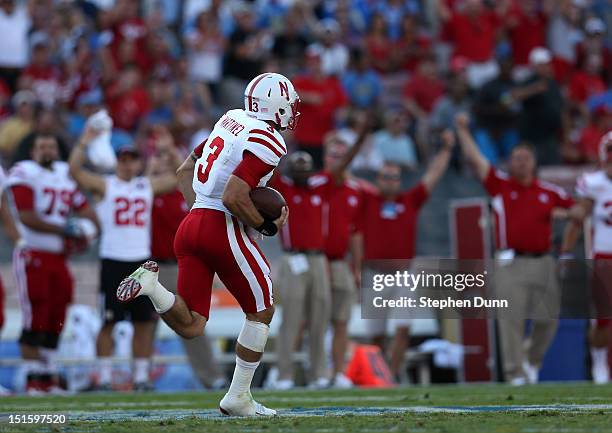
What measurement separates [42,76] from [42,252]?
4.15 m

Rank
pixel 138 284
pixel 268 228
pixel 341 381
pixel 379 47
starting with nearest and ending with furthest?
1. pixel 138 284
2. pixel 268 228
3. pixel 341 381
4. pixel 379 47

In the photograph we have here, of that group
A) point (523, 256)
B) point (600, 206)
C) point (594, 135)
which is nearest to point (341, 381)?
point (523, 256)

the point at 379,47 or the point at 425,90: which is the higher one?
the point at 379,47

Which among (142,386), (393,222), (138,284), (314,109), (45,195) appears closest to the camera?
(138,284)

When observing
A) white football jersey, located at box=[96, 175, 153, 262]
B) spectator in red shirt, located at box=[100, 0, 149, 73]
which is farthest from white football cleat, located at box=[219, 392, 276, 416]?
spectator in red shirt, located at box=[100, 0, 149, 73]

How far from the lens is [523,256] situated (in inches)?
438

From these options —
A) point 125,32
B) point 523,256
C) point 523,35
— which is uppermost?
point 523,35

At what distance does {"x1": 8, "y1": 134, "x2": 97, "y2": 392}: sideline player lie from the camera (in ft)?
35.0

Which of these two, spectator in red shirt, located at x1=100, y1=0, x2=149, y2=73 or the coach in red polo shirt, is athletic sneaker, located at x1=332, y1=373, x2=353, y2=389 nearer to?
the coach in red polo shirt

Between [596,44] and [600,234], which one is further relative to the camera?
[596,44]

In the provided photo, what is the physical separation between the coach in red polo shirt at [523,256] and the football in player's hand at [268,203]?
202 inches

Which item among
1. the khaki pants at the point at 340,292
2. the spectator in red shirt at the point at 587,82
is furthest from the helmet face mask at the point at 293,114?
the spectator in red shirt at the point at 587,82

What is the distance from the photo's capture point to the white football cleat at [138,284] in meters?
6.18

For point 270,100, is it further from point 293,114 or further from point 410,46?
point 410,46
